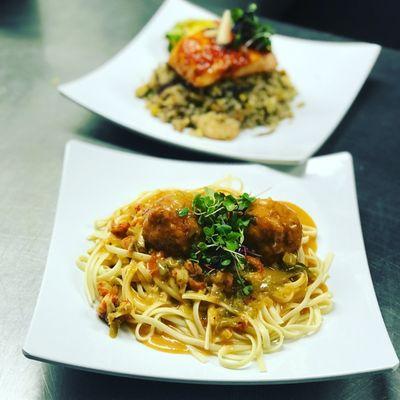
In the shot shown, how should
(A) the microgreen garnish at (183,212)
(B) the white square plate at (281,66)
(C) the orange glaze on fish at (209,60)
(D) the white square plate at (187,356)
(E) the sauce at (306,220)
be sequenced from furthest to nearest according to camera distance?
(C) the orange glaze on fish at (209,60), (B) the white square plate at (281,66), (E) the sauce at (306,220), (A) the microgreen garnish at (183,212), (D) the white square plate at (187,356)

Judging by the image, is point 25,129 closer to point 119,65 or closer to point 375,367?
point 119,65

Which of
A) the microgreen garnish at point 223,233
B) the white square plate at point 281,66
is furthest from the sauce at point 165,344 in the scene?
the white square plate at point 281,66

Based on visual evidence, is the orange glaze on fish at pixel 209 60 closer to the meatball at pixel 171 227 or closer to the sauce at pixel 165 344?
the meatball at pixel 171 227

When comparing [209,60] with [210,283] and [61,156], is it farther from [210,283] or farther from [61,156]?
[210,283]

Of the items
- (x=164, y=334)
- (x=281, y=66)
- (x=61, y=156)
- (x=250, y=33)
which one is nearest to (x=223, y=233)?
(x=164, y=334)

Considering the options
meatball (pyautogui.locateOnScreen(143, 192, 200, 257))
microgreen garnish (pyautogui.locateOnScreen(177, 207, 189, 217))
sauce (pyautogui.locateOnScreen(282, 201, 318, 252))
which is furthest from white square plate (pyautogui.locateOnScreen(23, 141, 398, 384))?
microgreen garnish (pyautogui.locateOnScreen(177, 207, 189, 217))

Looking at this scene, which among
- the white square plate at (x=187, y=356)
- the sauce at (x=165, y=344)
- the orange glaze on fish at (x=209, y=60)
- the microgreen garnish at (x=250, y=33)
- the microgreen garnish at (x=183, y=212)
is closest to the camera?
the white square plate at (x=187, y=356)
